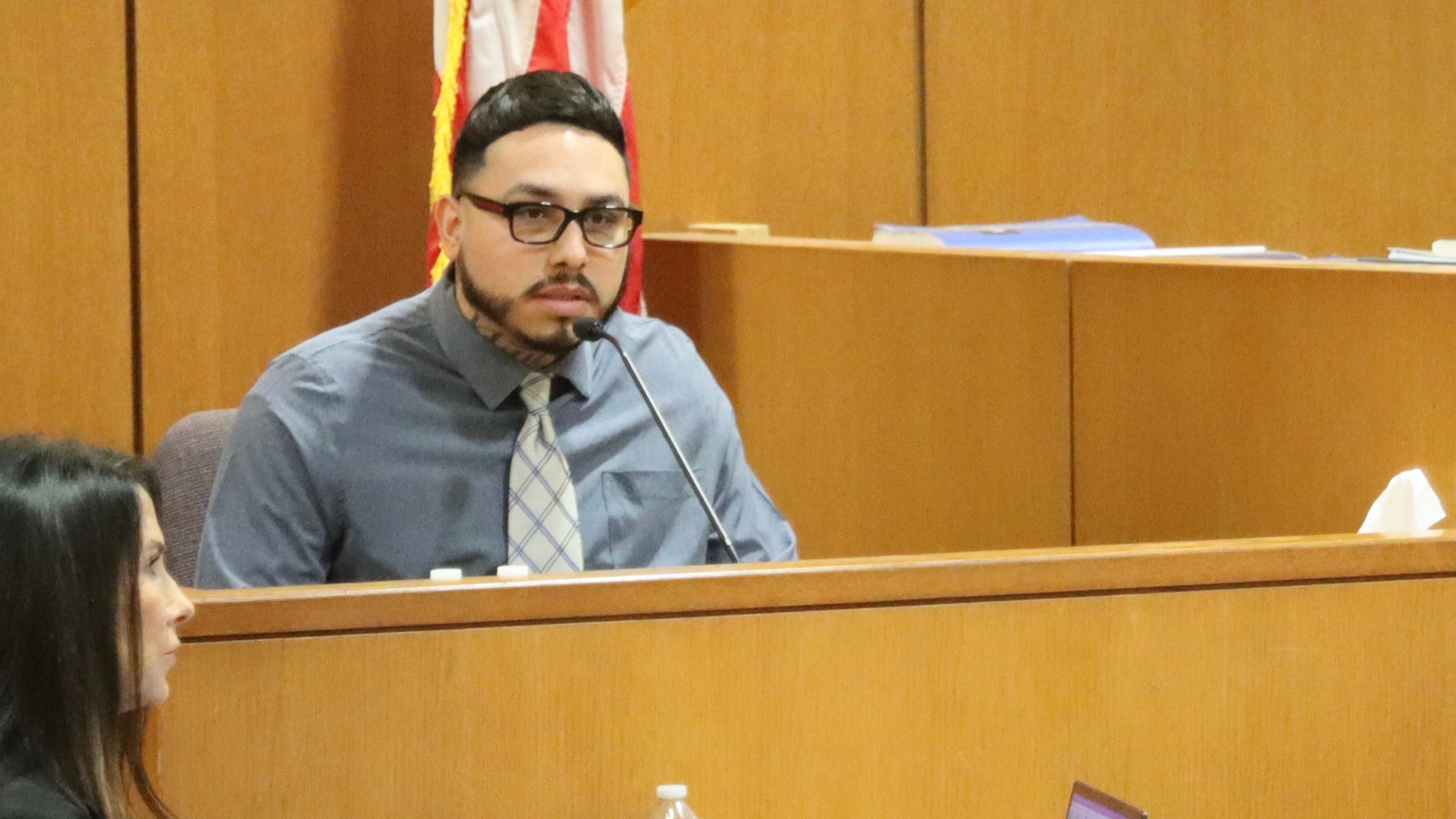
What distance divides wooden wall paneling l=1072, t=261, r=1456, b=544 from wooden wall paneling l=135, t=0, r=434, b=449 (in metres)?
1.51

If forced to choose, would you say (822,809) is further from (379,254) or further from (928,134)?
(928,134)

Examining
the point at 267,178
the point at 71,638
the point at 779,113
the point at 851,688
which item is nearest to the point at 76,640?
the point at 71,638

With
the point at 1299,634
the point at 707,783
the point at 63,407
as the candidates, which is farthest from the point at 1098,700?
the point at 63,407

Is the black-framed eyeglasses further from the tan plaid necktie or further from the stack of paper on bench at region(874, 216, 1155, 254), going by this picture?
the stack of paper on bench at region(874, 216, 1155, 254)

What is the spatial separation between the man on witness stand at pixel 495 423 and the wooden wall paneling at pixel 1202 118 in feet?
5.37

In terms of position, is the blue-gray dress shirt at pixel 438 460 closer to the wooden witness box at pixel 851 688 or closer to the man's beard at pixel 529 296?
the man's beard at pixel 529 296

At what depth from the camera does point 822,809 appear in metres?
1.21

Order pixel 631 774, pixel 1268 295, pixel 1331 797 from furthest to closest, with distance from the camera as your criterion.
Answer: pixel 1268 295 < pixel 1331 797 < pixel 631 774

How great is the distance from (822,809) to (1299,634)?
38 cm

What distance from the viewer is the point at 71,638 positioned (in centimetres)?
108

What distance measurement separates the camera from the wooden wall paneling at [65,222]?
274cm

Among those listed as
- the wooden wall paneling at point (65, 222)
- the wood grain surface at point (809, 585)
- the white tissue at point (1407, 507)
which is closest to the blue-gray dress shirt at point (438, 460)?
the wood grain surface at point (809, 585)

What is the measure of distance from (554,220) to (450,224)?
15cm

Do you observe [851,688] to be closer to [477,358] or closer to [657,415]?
[657,415]
